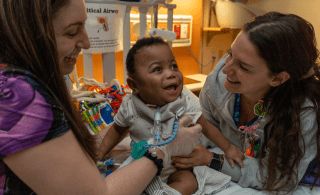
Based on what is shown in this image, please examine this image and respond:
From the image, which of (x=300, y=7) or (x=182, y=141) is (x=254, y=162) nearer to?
(x=182, y=141)

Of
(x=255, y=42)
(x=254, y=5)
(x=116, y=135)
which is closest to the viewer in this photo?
(x=255, y=42)

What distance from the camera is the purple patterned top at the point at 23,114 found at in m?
0.50

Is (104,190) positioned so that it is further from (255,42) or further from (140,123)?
(255,42)

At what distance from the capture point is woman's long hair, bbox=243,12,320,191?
0.93 metres

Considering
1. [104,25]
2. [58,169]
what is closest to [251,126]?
[58,169]

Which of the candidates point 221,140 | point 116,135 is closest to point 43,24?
point 116,135

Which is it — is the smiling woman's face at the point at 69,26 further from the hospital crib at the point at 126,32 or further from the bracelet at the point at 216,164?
the hospital crib at the point at 126,32

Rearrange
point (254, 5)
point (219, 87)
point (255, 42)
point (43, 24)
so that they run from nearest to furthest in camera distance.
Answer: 1. point (43, 24)
2. point (255, 42)
3. point (219, 87)
4. point (254, 5)

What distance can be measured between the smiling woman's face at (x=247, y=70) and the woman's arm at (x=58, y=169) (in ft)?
2.37

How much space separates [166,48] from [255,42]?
1.23ft

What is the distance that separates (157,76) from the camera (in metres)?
Answer: 1.02

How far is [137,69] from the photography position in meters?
1.05

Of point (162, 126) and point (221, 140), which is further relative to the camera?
point (221, 140)

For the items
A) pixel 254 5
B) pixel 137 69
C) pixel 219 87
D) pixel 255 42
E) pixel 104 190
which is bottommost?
pixel 104 190
